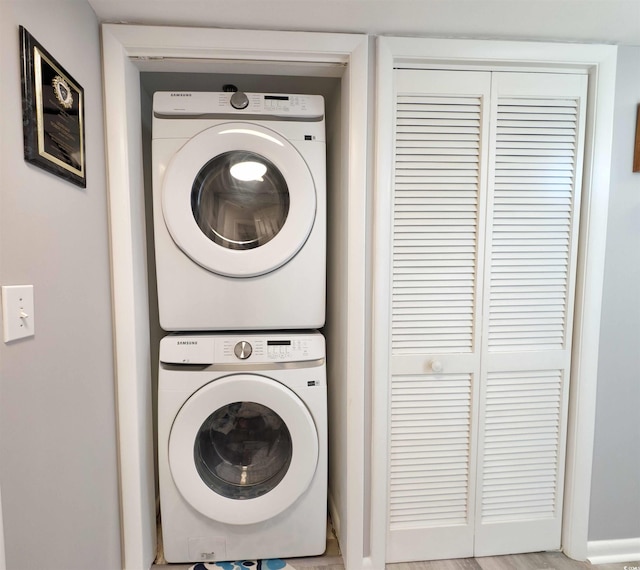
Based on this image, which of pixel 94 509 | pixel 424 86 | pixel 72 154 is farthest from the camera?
pixel 424 86

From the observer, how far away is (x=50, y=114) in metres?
0.89

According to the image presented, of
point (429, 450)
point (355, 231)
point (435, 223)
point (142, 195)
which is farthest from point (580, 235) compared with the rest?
point (142, 195)

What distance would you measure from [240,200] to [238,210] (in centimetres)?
4

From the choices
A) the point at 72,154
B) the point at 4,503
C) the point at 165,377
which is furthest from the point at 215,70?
the point at 4,503

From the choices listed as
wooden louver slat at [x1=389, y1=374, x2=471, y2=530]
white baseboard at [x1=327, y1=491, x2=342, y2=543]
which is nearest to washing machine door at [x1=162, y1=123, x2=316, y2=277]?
wooden louver slat at [x1=389, y1=374, x2=471, y2=530]

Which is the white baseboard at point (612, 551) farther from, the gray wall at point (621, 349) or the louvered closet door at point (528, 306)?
the louvered closet door at point (528, 306)

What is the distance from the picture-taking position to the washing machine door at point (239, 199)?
53.2 inches

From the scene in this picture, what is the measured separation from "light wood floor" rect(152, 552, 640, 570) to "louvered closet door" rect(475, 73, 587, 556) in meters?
0.03

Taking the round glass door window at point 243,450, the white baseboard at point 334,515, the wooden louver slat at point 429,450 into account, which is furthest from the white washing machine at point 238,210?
the white baseboard at point 334,515

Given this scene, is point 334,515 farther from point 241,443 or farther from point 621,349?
point 621,349

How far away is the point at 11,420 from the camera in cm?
75

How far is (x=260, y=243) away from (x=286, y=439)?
786mm

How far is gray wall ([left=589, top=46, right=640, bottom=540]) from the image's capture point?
1.41m

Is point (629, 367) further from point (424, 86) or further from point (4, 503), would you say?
point (4, 503)
